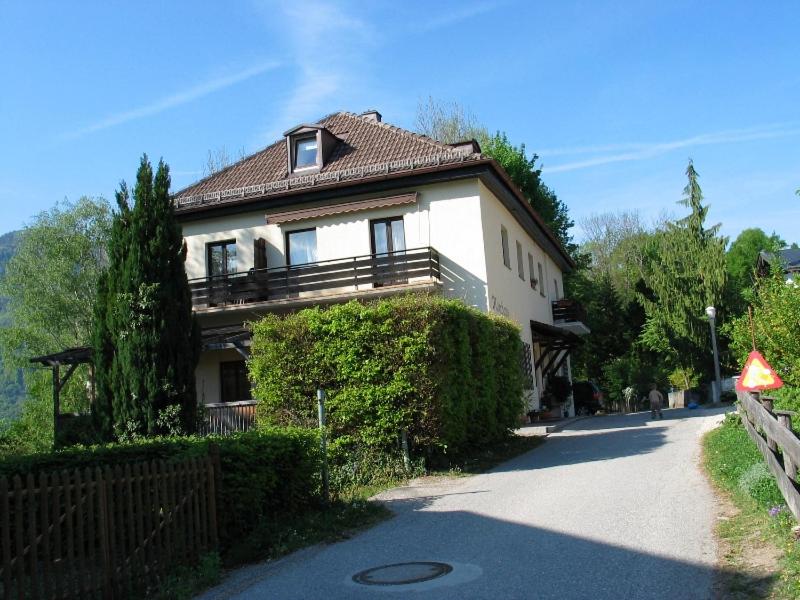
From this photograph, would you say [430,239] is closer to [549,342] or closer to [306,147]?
[306,147]

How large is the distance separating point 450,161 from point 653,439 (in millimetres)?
9172

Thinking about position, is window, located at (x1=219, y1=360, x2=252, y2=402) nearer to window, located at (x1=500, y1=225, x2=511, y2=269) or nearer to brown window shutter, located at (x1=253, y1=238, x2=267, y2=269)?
brown window shutter, located at (x1=253, y1=238, x2=267, y2=269)

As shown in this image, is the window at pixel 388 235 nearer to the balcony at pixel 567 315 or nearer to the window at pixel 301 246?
the window at pixel 301 246

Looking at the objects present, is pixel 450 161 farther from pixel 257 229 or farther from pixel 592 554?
pixel 592 554

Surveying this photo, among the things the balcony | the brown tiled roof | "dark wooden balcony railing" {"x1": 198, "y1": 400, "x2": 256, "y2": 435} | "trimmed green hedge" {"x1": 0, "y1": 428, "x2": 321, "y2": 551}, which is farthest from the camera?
the balcony

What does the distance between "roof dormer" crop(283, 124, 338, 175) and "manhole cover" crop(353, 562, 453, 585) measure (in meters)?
18.3

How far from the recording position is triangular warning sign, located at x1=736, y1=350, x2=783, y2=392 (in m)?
11.8

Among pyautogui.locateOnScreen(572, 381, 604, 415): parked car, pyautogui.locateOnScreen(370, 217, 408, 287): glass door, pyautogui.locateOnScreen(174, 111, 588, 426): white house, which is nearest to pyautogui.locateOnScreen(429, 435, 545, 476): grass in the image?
pyautogui.locateOnScreen(174, 111, 588, 426): white house

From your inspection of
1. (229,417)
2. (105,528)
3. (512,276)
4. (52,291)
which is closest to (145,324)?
(229,417)

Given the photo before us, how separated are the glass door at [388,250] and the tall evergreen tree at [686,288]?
20.1 meters

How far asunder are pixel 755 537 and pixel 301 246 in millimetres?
18021

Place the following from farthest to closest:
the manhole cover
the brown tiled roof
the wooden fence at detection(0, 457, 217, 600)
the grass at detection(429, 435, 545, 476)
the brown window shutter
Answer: the brown window shutter → the brown tiled roof → the grass at detection(429, 435, 545, 476) → the manhole cover → the wooden fence at detection(0, 457, 217, 600)

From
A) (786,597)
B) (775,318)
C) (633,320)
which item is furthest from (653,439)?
(633,320)

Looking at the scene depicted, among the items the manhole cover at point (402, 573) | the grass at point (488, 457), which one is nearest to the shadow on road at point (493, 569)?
the manhole cover at point (402, 573)
